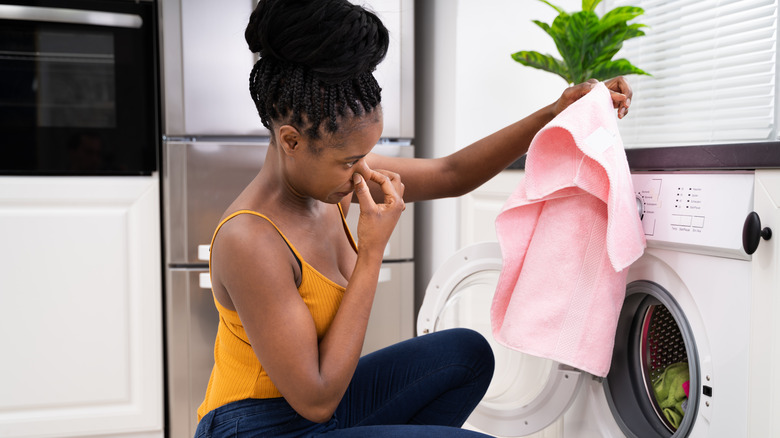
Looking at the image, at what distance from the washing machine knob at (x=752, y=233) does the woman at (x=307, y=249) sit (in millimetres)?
296

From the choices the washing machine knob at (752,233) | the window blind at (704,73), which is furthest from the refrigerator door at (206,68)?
the washing machine knob at (752,233)

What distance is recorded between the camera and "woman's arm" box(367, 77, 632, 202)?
1.14m

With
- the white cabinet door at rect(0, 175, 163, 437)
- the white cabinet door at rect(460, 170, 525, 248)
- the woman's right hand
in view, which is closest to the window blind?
the white cabinet door at rect(460, 170, 525, 248)

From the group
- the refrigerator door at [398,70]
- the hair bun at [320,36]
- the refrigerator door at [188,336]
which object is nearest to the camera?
the hair bun at [320,36]

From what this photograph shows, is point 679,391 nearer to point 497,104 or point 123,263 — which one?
point 497,104

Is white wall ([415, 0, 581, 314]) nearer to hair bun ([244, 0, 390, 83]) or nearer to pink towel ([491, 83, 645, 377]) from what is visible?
pink towel ([491, 83, 645, 377])

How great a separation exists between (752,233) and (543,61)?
865 mm

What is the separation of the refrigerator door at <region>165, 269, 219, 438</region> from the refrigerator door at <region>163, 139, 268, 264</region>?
2.8 inches

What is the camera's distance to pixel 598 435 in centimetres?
127

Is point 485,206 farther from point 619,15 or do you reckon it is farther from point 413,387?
point 413,387

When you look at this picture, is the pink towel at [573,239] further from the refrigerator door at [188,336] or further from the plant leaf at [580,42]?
the refrigerator door at [188,336]

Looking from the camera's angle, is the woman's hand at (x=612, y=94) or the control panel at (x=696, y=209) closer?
the control panel at (x=696, y=209)

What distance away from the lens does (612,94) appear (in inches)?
43.0

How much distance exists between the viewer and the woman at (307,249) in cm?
87
